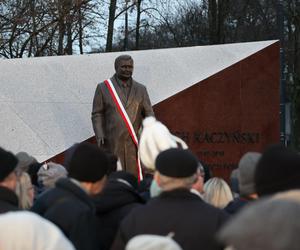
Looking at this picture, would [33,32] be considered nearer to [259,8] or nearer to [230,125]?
[259,8]

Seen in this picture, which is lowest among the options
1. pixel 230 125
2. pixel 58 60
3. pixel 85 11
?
pixel 230 125

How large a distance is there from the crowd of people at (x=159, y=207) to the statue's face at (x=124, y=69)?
11.6ft

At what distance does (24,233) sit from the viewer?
197cm

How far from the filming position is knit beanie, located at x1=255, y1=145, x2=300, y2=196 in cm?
243

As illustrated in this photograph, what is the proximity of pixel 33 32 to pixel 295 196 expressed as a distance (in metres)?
20.8

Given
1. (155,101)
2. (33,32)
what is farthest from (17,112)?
(33,32)

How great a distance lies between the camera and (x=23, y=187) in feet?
12.4

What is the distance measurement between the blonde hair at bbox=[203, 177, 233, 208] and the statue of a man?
12.6ft

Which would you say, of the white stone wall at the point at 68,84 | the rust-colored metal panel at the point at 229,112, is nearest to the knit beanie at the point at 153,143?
the white stone wall at the point at 68,84

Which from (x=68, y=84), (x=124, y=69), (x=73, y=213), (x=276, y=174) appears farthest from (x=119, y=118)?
(x=276, y=174)

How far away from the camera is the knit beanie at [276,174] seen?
7.97 feet

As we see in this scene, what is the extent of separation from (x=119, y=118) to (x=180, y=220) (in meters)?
5.08

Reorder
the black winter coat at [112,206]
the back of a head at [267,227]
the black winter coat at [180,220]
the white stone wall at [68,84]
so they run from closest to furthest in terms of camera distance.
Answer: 1. the back of a head at [267,227]
2. the black winter coat at [180,220]
3. the black winter coat at [112,206]
4. the white stone wall at [68,84]

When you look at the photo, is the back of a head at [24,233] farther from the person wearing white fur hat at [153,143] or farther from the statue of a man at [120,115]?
the statue of a man at [120,115]
